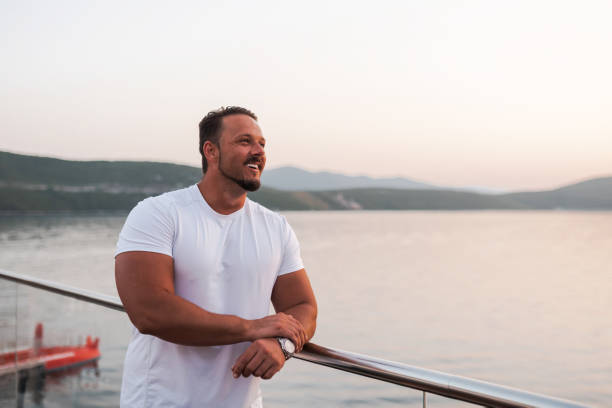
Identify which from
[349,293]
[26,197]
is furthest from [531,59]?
[26,197]

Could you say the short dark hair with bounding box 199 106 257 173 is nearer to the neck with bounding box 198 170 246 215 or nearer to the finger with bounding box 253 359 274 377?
the neck with bounding box 198 170 246 215

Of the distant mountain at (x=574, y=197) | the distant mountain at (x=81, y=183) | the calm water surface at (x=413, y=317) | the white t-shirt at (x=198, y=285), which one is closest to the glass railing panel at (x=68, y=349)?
the calm water surface at (x=413, y=317)

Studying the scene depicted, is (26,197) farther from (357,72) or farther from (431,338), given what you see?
(431,338)

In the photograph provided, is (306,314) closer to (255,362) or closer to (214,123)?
(255,362)

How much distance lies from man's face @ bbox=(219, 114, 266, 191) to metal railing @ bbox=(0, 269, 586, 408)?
0.58 meters

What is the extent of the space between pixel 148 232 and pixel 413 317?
24.5 meters

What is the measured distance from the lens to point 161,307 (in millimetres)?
1494

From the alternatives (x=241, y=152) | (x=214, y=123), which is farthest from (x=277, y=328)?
(x=214, y=123)

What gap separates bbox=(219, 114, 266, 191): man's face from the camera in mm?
1705

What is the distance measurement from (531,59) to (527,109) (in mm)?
21539

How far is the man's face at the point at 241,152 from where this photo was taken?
1705mm

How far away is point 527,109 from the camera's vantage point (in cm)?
7750

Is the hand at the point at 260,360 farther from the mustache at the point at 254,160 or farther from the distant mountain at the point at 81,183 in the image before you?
the distant mountain at the point at 81,183

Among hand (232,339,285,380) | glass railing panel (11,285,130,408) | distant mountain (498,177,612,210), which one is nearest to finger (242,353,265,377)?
hand (232,339,285,380)
